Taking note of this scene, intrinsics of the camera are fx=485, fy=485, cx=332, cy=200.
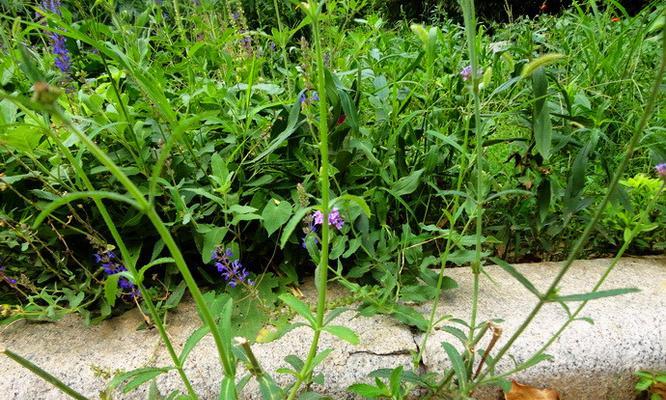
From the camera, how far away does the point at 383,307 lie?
3.10 feet

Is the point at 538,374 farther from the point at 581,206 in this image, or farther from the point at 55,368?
the point at 55,368

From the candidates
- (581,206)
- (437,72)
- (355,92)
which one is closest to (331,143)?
(355,92)

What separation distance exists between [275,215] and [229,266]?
16 cm

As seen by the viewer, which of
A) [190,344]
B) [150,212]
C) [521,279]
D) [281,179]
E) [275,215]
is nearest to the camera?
[150,212]

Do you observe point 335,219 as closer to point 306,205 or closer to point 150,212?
point 306,205

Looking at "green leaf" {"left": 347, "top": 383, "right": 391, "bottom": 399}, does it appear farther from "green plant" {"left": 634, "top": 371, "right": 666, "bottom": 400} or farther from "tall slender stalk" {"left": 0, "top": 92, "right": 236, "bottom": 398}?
"green plant" {"left": 634, "top": 371, "right": 666, "bottom": 400}

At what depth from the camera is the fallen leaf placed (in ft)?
2.97

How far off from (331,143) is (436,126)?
345 mm

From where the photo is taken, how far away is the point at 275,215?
988mm

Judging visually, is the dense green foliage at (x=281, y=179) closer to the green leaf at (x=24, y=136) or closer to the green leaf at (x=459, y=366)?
the green leaf at (x=24, y=136)

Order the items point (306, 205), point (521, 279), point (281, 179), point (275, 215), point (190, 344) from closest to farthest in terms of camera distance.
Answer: point (521, 279) → point (190, 344) → point (306, 205) → point (275, 215) → point (281, 179)

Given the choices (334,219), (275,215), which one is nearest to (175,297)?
(275,215)

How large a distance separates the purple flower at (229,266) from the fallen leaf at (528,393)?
0.54 metres

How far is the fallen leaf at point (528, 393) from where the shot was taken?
2.97 ft
